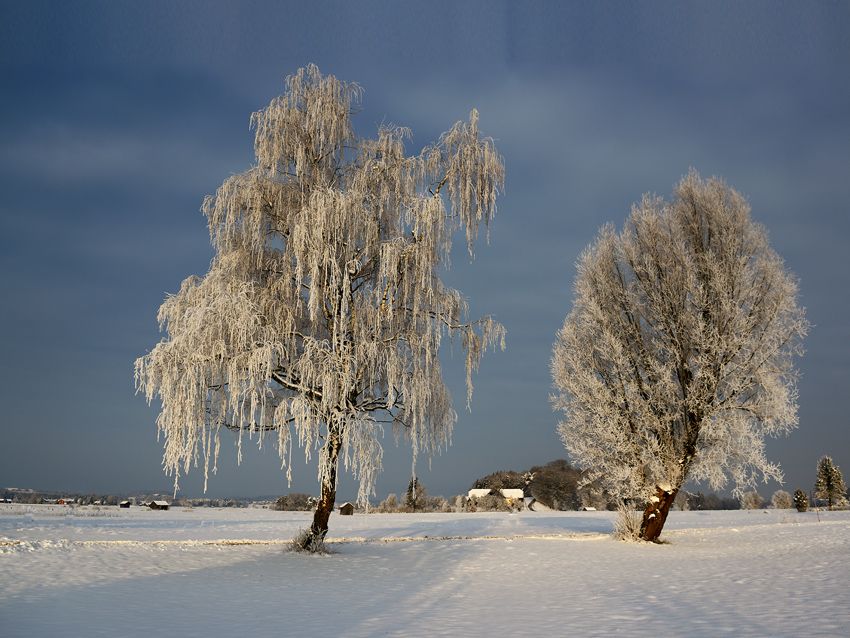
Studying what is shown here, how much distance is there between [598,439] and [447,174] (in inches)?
371

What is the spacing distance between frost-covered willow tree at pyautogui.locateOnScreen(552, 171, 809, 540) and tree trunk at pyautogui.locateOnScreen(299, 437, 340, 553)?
26.8 feet

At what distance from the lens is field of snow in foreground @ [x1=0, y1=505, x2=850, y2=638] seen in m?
6.91

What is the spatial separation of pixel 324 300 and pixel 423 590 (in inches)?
271

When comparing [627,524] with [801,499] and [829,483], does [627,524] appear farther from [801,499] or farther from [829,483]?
[829,483]

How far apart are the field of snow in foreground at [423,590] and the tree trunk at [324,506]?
48 centimetres

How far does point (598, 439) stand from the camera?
18047 millimetres

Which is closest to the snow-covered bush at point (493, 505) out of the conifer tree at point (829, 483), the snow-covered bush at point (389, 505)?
the snow-covered bush at point (389, 505)

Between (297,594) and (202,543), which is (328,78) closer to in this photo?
(297,594)

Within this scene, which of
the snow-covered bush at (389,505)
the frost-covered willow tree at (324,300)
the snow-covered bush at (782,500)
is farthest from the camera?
the snow-covered bush at (782,500)

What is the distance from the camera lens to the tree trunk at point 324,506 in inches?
519

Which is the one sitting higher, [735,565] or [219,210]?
[219,210]

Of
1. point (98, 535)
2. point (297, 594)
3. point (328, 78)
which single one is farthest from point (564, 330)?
point (98, 535)

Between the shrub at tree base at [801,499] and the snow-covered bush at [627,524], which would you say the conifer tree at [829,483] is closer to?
the shrub at tree base at [801,499]

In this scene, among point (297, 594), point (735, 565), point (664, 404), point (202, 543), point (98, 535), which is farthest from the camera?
point (98, 535)
